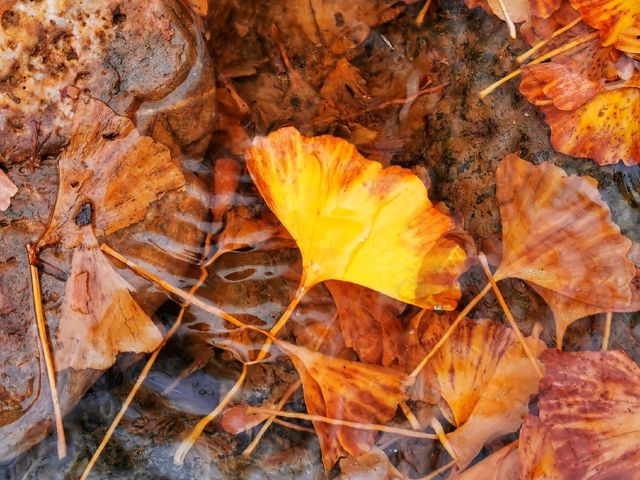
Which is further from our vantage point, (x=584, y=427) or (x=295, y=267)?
(x=295, y=267)

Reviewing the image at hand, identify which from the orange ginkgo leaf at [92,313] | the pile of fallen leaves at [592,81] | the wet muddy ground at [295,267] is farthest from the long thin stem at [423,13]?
the orange ginkgo leaf at [92,313]

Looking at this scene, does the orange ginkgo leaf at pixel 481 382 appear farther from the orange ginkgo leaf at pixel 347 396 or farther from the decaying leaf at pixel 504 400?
the orange ginkgo leaf at pixel 347 396

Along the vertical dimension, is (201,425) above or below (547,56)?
below

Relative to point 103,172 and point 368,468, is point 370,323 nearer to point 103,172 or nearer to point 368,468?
point 368,468

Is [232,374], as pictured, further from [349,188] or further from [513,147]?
[513,147]

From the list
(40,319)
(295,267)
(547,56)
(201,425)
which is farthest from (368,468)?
(547,56)

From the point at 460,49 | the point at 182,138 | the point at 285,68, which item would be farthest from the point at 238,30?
the point at 460,49
